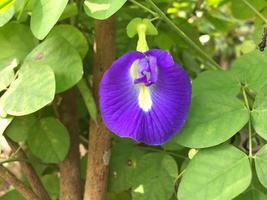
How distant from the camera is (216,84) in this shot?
2.96 feet

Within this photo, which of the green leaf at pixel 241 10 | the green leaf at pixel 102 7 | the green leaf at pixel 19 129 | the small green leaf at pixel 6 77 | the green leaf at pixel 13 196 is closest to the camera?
the green leaf at pixel 102 7

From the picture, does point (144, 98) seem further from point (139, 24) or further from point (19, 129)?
point (19, 129)

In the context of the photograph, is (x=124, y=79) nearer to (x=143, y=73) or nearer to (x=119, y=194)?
(x=143, y=73)

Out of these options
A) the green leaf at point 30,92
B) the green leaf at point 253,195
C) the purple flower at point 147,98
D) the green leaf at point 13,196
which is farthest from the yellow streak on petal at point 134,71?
the green leaf at point 13,196

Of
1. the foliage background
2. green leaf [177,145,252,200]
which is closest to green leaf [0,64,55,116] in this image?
the foliage background

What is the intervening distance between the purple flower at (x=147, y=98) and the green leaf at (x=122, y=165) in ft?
0.68

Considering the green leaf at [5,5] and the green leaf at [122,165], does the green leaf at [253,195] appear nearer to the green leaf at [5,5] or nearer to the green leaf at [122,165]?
the green leaf at [122,165]

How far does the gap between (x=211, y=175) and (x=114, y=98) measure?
17 centimetres

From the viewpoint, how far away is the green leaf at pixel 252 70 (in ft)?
2.90

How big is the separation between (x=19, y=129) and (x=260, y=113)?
39 centimetres

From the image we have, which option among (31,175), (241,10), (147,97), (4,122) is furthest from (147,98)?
(241,10)

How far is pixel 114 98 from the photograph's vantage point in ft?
2.62

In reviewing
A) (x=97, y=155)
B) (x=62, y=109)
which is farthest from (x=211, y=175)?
(x=62, y=109)

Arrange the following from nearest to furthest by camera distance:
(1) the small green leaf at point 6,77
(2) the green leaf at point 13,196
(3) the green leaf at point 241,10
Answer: (1) the small green leaf at point 6,77
(2) the green leaf at point 13,196
(3) the green leaf at point 241,10
